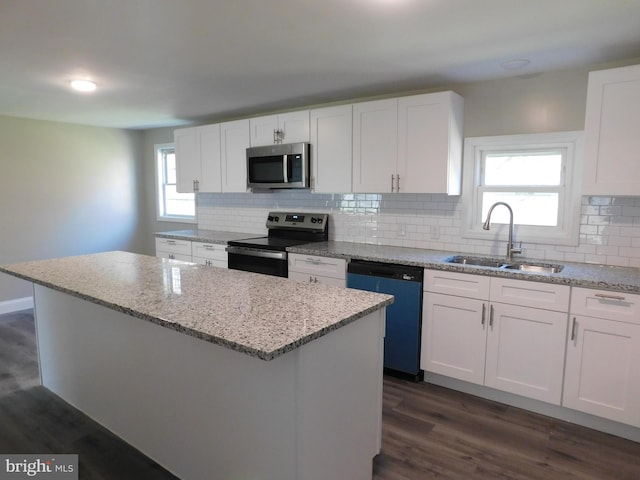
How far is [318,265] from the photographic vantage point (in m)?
3.49

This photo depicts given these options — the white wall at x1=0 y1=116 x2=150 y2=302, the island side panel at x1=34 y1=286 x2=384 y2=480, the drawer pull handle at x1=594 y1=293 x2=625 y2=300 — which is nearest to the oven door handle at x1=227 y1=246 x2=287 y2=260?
the island side panel at x1=34 y1=286 x2=384 y2=480

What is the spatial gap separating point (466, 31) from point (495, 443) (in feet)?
7.45

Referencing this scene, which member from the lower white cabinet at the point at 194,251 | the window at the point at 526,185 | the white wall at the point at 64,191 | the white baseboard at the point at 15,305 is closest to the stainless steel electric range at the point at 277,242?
the lower white cabinet at the point at 194,251

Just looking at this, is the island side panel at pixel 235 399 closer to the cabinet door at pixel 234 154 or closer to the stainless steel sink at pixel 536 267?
the stainless steel sink at pixel 536 267

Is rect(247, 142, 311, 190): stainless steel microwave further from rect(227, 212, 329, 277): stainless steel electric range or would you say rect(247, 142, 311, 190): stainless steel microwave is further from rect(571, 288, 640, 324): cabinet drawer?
rect(571, 288, 640, 324): cabinet drawer

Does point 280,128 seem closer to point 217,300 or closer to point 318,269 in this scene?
point 318,269

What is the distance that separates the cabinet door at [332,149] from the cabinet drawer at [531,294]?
151cm

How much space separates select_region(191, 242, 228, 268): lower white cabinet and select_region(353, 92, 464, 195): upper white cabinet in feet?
5.26

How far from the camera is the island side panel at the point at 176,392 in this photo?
160 cm

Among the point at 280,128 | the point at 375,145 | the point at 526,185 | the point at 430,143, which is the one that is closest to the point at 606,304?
the point at 526,185

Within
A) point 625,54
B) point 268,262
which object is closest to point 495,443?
point 268,262

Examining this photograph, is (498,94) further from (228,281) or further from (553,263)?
(228,281)

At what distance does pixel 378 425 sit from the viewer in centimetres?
207

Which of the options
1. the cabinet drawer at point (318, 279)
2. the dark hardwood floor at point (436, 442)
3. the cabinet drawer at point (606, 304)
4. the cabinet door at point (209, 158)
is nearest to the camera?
the dark hardwood floor at point (436, 442)
